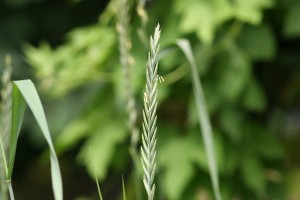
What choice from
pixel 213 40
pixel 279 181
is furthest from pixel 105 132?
pixel 279 181

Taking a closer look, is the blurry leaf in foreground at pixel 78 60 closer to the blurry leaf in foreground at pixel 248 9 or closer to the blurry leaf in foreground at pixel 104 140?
the blurry leaf in foreground at pixel 104 140

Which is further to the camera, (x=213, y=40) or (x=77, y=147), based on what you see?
(x=77, y=147)

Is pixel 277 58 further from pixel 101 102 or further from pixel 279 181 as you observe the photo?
pixel 101 102

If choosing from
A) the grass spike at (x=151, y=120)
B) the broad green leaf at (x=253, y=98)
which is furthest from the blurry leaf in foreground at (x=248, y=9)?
the grass spike at (x=151, y=120)

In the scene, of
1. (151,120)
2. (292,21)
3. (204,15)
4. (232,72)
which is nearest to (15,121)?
(151,120)

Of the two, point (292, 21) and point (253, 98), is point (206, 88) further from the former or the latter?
point (292, 21)

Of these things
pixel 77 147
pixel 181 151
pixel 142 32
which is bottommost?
pixel 77 147
